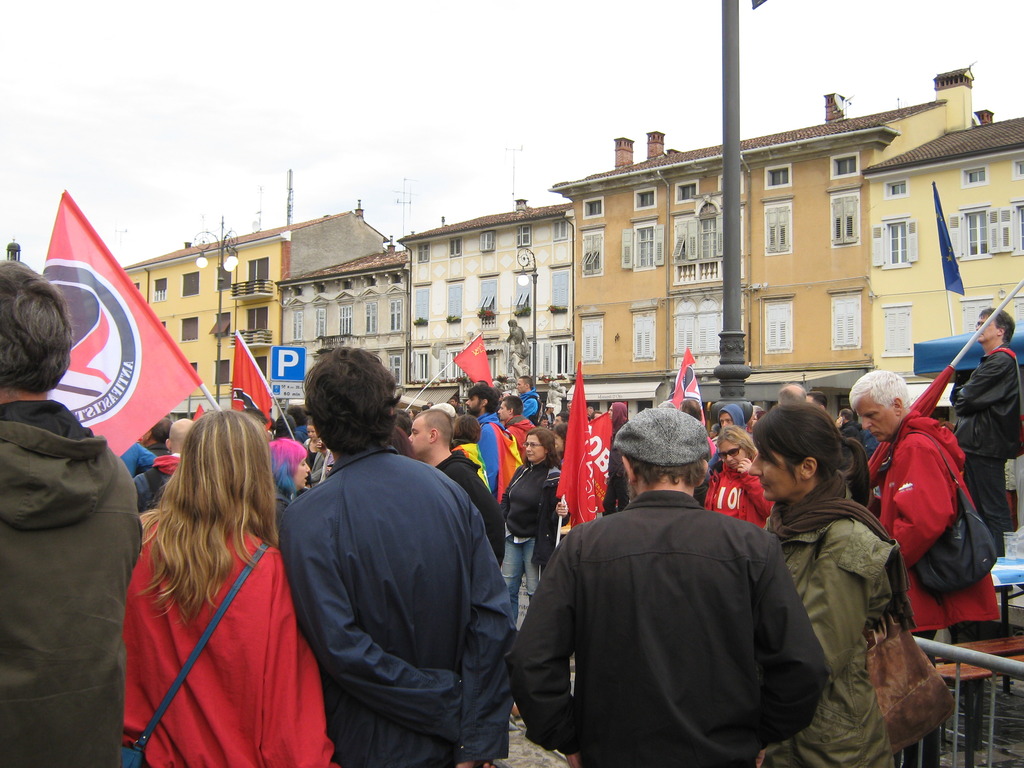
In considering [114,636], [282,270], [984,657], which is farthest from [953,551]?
[282,270]

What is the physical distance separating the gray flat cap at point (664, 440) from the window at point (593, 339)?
37465 mm

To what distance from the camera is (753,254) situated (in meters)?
36.1

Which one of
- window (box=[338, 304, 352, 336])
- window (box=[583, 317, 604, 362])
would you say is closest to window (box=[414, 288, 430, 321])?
window (box=[338, 304, 352, 336])

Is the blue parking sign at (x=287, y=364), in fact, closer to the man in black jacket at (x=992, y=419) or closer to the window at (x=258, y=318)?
the man in black jacket at (x=992, y=419)

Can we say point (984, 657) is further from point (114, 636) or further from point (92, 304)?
point (92, 304)

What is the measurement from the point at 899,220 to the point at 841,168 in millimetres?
2943

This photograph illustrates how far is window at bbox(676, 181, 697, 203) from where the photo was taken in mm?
37656

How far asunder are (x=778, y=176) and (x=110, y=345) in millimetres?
34368

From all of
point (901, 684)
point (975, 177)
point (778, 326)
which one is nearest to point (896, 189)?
point (975, 177)

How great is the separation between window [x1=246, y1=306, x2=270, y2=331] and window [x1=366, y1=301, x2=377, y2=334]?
28.9 ft

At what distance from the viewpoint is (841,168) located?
34000 millimetres

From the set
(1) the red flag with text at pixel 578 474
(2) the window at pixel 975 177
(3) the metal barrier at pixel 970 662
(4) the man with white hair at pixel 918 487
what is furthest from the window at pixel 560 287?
(3) the metal barrier at pixel 970 662

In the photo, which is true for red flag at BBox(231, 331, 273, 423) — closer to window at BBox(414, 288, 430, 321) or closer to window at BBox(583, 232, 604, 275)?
window at BBox(583, 232, 604, 275)

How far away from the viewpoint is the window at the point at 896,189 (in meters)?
32.6
